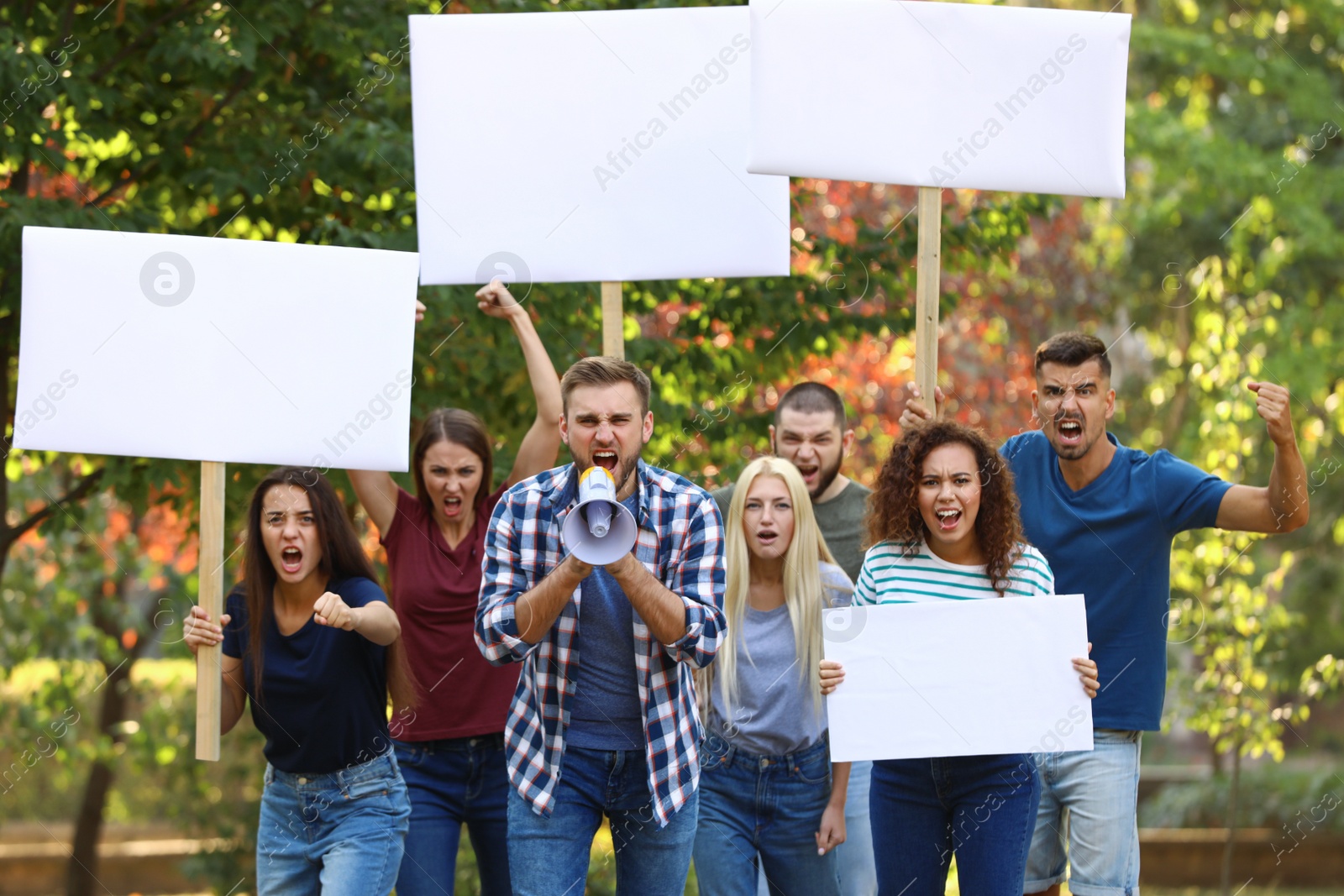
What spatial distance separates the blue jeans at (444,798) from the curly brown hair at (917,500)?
1.46 meters

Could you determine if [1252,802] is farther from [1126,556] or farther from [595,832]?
[595,832]

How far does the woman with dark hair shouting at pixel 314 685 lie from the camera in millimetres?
4078

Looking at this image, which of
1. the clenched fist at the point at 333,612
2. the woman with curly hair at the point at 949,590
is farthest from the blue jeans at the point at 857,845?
the clenched fist at the point at 333,612

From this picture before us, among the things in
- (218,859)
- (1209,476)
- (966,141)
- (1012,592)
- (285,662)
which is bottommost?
(218,859)

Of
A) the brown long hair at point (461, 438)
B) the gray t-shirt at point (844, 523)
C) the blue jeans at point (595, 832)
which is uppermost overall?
the brown long hair at point (461, 438)

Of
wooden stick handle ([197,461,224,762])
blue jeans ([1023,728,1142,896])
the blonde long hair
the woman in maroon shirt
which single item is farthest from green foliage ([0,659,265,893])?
blue jeans ([1023,728,1142,896])

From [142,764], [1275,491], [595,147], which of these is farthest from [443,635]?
[142,764]

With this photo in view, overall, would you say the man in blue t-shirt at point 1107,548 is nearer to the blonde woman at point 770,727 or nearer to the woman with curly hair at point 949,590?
the woman with curly hair at point 949,590

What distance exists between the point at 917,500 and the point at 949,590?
29 centimetres

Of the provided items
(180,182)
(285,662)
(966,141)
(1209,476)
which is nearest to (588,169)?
(966,141)

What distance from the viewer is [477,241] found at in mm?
4867

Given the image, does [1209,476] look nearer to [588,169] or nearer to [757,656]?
[757,656]

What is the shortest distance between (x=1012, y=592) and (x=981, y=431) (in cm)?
50

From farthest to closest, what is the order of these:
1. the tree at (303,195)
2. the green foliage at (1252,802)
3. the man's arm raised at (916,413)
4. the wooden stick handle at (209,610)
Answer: the green foliage at (1252,802) < the tree at (303,195) < the man's arm raised at (916,413) < the wooden stick handle at (209,610)
